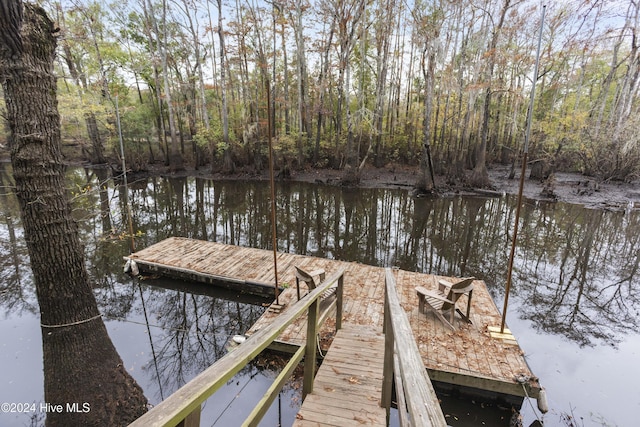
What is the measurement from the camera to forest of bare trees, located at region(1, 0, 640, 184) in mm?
16719

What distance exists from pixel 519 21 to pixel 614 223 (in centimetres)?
1195

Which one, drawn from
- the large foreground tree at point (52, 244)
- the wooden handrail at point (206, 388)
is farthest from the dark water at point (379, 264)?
the wooden handrail at point (206, 388)

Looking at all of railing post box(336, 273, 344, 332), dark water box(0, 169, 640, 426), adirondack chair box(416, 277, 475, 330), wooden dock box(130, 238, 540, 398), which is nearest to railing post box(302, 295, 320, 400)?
railing post box(336, 273, 344, 332)

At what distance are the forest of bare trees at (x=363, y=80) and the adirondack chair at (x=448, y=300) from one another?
40.5ft

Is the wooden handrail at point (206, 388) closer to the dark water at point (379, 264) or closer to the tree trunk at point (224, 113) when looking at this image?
the dark water at point (379, 264)

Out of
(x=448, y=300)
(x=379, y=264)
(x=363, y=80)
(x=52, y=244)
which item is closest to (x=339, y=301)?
(x=448, y=300)

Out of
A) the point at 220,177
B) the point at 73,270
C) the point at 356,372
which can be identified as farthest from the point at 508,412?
the point at 220,177

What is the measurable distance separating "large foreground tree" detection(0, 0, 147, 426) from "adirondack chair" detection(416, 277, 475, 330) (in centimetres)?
478

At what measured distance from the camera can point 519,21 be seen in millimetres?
16844

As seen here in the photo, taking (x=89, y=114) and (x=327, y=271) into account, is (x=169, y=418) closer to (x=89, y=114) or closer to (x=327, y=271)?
(x=327, y=271)

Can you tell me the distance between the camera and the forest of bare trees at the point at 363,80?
16.7 metres

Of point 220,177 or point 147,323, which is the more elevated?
point 220,177

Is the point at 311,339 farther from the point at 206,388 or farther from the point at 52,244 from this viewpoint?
the point at 52,244

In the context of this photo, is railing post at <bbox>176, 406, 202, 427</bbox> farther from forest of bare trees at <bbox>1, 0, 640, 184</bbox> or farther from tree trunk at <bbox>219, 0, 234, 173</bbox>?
tree trunk at <bbox>219, 0, 234, 173</bbox>
